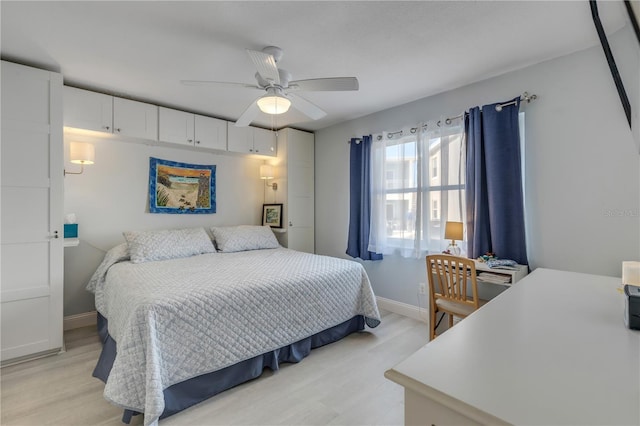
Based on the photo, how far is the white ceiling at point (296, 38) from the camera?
1.75 m

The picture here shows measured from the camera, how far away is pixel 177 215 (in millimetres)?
3680

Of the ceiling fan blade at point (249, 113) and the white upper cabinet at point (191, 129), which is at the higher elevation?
the white upper cabinet at point (191, 129)

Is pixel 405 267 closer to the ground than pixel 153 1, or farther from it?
closer to the ground

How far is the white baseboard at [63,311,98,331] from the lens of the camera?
9.72 ft

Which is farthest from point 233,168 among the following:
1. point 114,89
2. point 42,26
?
point 42,26

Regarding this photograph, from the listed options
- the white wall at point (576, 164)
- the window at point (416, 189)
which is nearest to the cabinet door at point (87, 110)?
the window at point (416, 189)

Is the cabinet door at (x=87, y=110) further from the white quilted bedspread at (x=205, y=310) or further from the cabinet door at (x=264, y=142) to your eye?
the cabinet door at (x=264, y=142)

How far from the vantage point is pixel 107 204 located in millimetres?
3195

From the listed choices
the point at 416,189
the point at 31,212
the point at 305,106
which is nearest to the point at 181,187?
the point at 31,212

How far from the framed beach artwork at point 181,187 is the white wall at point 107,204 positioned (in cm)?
8

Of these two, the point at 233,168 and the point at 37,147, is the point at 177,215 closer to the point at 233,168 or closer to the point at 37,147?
the point at 233,168

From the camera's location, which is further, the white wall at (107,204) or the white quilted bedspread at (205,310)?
the white wall at (107,204)

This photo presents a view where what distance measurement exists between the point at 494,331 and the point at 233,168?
3851 mm

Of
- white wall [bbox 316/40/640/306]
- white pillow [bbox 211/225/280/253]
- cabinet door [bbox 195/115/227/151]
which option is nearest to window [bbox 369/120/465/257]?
white wall [bbox 316/40/640/306]
